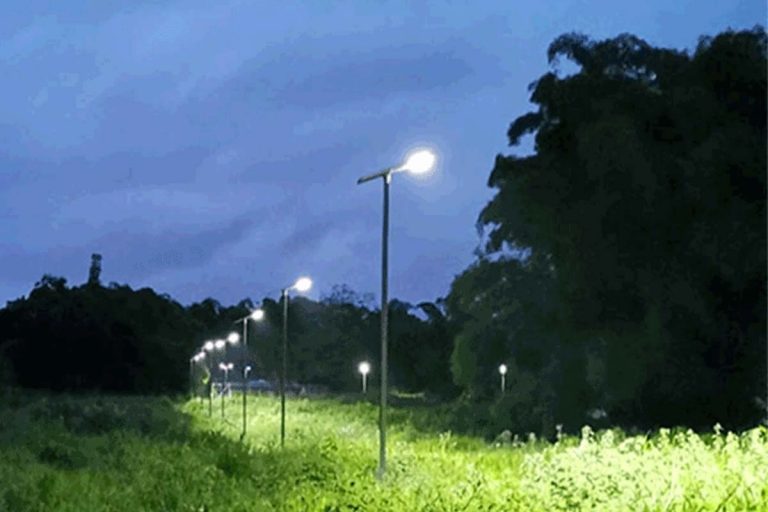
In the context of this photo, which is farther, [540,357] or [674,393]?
[540,357]

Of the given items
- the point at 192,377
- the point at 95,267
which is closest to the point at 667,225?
the point at 192,377

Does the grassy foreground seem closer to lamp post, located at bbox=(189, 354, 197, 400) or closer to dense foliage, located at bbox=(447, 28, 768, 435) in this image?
dense foliage, located at bbox=(447, 28, 768, 435)

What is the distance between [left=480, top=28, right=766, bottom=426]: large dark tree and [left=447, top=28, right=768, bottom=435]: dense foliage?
44 mm

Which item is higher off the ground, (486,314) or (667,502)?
(486,314)

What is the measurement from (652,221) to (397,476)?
1830 cm

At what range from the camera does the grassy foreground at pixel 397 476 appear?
1323 centimetres

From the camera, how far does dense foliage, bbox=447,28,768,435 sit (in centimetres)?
3381

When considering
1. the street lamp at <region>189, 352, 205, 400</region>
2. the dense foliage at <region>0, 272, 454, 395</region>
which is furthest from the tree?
the street lamp at <region>189, 352, 205, 400</region>

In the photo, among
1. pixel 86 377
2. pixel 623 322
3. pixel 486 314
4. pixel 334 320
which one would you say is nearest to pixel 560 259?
pixel 623 322

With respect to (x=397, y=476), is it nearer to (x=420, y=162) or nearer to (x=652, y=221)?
(x=420, y=162)

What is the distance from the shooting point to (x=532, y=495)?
1484cm

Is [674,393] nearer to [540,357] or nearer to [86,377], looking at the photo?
[540,357]

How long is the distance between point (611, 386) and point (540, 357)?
706 cm

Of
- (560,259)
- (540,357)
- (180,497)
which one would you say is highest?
(560,259)
